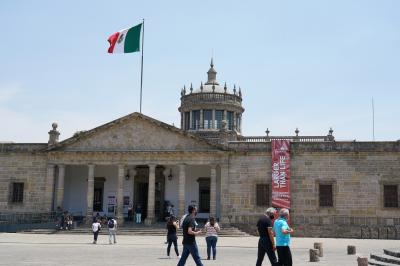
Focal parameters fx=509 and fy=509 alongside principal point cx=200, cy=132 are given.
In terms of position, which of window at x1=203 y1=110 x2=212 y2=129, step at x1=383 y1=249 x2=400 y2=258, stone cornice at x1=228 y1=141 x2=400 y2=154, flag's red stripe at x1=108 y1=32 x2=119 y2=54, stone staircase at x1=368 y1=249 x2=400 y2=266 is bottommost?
stone staircase at x1=368 y1=249 x2=400 y2=266

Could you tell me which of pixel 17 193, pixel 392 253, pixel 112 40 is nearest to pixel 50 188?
pixel 17 193

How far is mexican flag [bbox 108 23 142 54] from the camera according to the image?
113 ft

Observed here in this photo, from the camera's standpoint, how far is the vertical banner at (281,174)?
1267 inches

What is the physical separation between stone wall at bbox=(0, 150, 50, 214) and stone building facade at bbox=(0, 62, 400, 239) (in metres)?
0.07

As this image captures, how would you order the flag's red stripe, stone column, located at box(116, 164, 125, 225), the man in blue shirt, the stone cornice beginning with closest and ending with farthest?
the man in blue shirt < the stone cornice < stone column, located at box(116, 164, 125, 225) < the flag's red stripe

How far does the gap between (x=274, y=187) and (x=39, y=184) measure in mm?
16127

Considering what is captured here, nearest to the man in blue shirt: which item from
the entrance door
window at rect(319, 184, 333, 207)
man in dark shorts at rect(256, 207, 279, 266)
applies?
man in dark shorts at rect(256, 207, 279, 266)

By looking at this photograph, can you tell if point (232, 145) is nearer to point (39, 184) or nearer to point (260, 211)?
point (260, 211)

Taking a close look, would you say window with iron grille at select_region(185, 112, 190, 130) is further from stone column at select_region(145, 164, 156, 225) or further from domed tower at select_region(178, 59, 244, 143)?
stone column at select_region(145, 164, 156, 225)

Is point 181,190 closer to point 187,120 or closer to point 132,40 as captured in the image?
point 132,40

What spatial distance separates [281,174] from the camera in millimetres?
32312

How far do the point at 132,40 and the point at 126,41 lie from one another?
19.0 inches

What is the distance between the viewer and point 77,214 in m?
36.6

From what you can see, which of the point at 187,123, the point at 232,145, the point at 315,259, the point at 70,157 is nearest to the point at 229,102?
the point at 187,123
